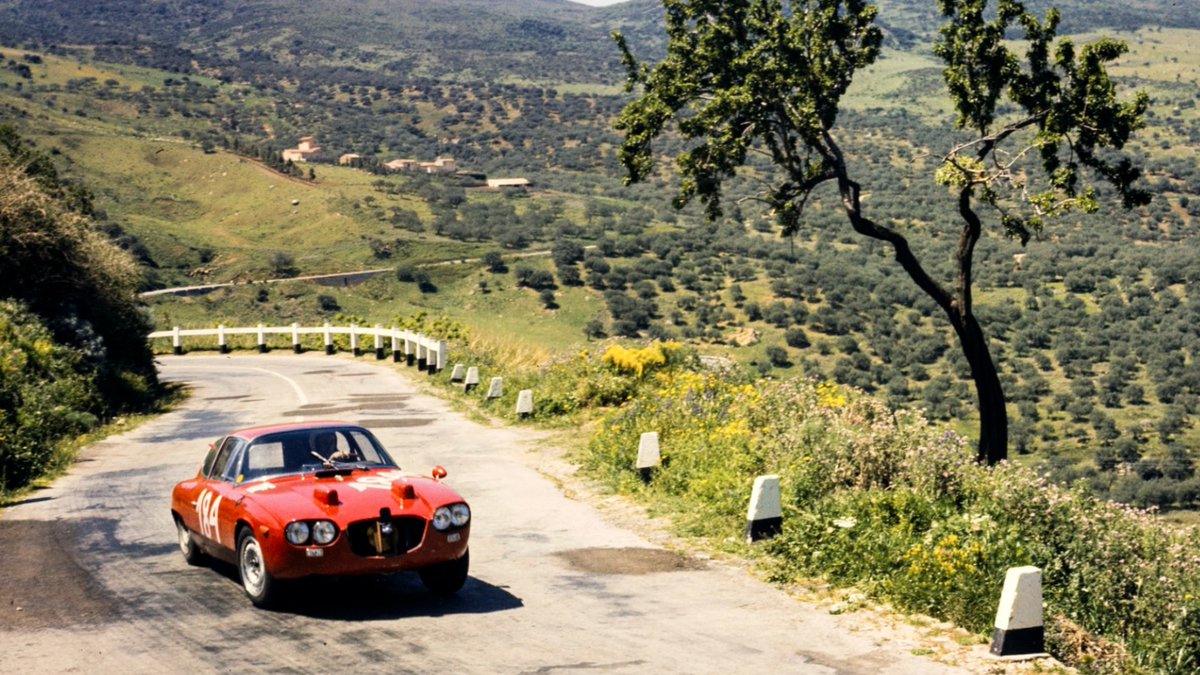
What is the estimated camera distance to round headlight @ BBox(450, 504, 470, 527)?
34.7 ft

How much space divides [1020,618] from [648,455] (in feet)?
24.4

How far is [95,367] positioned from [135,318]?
6.17 metres

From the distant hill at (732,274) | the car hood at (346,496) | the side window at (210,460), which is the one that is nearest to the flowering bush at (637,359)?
the side window at (210,460)

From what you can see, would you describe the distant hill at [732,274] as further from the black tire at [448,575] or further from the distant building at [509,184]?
the black tire at [448,575]

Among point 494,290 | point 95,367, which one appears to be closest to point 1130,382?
point 494,290

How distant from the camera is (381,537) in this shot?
400 inches

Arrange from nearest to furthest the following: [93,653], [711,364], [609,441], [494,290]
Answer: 1. [93,653]
2. [609,441]
3. [711,364]
4. [494,290]

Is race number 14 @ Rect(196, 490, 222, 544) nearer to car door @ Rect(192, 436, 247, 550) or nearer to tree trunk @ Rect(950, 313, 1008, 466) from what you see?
car door @ Rect(192, 436, 247, 550)

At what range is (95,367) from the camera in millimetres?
27531

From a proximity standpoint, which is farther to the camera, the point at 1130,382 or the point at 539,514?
the point at 1130,382

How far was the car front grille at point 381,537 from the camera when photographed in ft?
33.2

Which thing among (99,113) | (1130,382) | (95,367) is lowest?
(1130,382)

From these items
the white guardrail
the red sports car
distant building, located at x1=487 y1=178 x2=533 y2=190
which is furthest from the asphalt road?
distant building, located at x1=487 y1=178 x2=533 y2=190

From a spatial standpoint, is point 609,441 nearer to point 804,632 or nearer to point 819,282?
point 804,632
